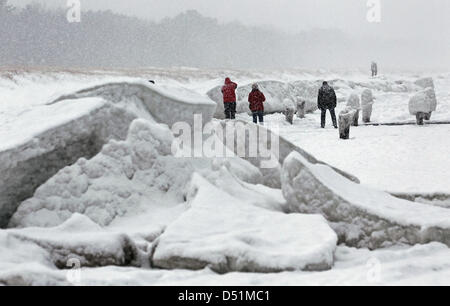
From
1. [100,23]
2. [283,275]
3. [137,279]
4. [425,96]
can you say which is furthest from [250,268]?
[100,23]

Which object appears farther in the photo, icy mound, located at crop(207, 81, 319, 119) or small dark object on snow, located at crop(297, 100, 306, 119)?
icy mound, located at crop(207, 81, 319, 119)

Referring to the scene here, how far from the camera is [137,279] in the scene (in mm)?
3891

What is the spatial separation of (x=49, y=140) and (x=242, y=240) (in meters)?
2.40

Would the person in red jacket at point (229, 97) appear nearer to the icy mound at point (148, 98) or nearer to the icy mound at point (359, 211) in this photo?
the icy mound at point (148, 98)

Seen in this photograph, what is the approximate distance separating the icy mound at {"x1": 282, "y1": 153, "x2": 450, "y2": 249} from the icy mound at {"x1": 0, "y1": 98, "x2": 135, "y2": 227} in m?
2.06

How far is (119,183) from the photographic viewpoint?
563cm

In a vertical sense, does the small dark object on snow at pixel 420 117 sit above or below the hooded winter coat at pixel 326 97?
below

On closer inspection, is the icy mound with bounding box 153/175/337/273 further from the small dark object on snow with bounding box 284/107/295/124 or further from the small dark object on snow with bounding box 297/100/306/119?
the small dark object on snow with bounding box 297/100/306/119

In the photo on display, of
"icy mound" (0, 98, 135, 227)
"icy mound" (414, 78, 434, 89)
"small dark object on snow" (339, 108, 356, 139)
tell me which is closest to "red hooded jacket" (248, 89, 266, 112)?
"small dark object on snow" (339, 108, 356, 139)

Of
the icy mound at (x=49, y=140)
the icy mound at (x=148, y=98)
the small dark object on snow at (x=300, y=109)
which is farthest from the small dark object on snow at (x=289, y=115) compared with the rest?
the icy mound at (x=49, y=140)

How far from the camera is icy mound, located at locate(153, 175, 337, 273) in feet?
13.3

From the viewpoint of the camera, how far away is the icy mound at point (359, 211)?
191 inches

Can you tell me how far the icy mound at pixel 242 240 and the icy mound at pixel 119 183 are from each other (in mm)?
542
